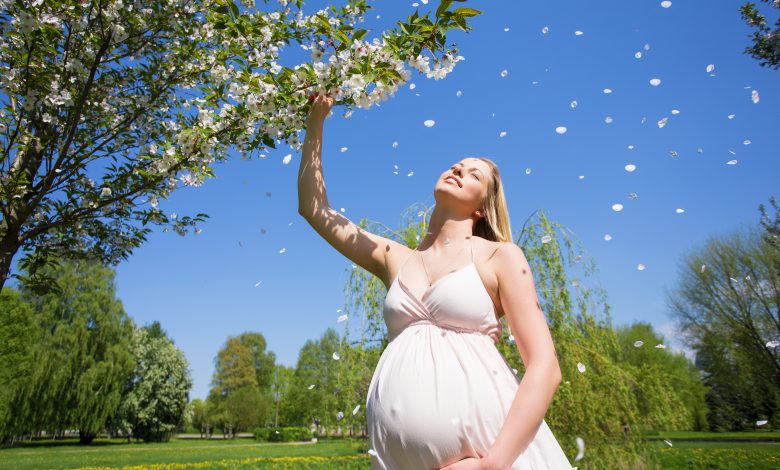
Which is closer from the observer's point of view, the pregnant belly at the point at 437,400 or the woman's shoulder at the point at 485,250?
the pregnant belly at the point at 437,400

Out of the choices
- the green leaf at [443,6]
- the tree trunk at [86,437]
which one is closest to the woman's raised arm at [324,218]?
the green leaf at [443,6]

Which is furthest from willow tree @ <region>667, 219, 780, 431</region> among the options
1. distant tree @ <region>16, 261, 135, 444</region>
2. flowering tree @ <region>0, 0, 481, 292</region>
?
distant tree @ <region>16, 261, 135, 444</region>

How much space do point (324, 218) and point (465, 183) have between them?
25.8 inches

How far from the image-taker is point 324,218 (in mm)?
2105

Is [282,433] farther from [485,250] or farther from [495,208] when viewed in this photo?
[485,250]

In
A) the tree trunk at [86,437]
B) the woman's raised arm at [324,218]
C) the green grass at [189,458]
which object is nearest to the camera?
the woman's raised arm at [324,218]

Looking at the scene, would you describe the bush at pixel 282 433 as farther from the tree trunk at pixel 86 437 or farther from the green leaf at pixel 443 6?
the green leaf at pixel 443 6

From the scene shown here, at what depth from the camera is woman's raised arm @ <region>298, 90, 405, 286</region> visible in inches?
82.7

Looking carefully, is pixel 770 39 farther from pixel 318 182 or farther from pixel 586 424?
pixel 318 182

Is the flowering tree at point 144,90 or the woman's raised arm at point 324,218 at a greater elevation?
the flowering tree at point 144,90

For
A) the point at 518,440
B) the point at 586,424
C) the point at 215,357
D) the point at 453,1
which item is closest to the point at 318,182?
the point at 453,1

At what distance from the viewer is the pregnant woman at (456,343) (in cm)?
140

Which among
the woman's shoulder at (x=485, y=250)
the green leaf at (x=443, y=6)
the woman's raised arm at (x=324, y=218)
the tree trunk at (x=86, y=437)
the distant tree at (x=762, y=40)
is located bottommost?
the tree trunk at (x=86, y=437)

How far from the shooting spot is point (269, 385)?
55.1 meters
